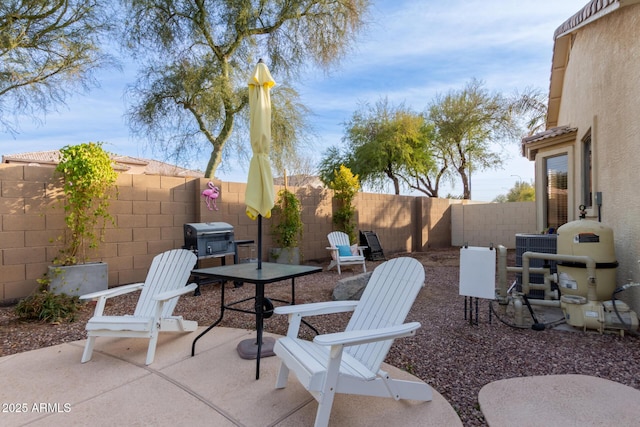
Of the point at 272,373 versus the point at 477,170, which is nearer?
the point at 272,373

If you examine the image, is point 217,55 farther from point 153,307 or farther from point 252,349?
point 252,349

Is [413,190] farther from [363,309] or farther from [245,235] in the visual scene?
Answer: [363,309]

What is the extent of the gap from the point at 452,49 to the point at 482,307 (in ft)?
22.2

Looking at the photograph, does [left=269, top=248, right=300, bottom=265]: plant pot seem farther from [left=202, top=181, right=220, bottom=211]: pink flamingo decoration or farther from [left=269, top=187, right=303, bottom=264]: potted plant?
[left=202, top=181, right=220, bottom=211]: pink flamingo decoration

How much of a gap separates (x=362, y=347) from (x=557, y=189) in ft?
17.5

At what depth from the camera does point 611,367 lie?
2555 mm

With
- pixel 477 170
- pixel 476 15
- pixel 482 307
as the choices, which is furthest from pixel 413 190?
pixel 482 307

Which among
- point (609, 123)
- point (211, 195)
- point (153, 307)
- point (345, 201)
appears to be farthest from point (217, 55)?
point (609, 123)

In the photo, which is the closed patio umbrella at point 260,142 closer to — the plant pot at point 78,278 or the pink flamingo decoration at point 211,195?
the plant pot at point 78,278

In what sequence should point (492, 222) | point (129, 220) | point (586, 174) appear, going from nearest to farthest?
point (586, 174), point (129, 220), point (492, 222)

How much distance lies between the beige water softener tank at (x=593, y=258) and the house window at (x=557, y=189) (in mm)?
2448

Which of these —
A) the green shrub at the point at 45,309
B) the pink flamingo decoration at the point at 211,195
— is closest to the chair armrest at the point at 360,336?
the green shrub at the point at 45,309

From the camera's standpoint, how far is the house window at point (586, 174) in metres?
4.95

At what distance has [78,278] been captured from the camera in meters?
4.41
